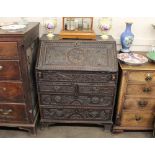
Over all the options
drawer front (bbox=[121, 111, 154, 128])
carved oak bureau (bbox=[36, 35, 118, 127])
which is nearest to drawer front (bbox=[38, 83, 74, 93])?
carved oak bureau (bbox=[36, 35, 118, 127])

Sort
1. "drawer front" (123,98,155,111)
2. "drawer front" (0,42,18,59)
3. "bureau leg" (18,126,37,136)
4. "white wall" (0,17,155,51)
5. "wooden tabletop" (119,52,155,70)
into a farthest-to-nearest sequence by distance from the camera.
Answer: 1. "white wall" (0,17,155,51)
2. "bureau leg" (18,126,37,136)
3. "drawer front" (123,98,155,111)
4. "wooden tabletop" (119,52,155,70)
5. "drawer front" (0,42,18,59)

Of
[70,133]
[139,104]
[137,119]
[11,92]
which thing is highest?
[11,92]

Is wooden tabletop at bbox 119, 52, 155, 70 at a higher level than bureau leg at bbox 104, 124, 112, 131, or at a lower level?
higher

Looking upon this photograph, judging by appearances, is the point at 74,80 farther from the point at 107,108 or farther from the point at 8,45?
the point at 8,45

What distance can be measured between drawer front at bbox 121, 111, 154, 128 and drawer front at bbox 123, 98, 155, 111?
58mm

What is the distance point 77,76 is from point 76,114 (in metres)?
0.44

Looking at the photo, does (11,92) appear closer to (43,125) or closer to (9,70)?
(9,70)

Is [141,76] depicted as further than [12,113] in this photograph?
No

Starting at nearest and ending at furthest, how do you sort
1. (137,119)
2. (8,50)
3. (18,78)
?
(8,50) → (18,78) → (137,119)

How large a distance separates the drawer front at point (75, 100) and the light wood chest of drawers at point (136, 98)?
0.45 feet

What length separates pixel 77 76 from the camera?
1588 mm

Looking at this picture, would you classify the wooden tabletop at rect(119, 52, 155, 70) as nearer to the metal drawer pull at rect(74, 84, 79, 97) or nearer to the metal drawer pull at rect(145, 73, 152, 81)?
the metal drawer pull at rect(145, 73, 152, 81)

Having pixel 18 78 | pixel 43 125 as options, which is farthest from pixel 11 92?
pixel 43 125

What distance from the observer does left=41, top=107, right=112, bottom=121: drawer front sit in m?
1.76
